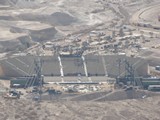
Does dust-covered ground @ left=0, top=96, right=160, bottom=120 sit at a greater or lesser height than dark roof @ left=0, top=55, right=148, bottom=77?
lesser

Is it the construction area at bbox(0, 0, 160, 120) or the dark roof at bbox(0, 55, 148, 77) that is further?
the dark roof at bbox(0, 55, 148, 77)

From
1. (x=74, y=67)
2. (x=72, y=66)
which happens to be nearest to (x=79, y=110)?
(x=74, y=67)

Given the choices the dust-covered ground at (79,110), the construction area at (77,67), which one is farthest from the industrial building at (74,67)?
the dust-covered ground at (79,110)

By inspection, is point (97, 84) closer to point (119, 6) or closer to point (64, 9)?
point (64, 9)

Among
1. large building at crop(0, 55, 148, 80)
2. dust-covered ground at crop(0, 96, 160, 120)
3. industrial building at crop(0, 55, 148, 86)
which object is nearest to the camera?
dust-covered ground at crop(0, 96, 160, 120)

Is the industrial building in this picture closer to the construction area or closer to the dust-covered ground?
the construction area

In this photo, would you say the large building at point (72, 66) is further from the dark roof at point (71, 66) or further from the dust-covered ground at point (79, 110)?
the dust-covered ground at point (79, 110)

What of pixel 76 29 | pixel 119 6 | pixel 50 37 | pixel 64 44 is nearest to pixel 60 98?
pixel 64 44

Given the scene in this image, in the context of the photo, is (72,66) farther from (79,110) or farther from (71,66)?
(79,110)

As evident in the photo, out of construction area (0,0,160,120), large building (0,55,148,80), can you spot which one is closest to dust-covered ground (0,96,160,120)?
construction area (0,0,160,120)
